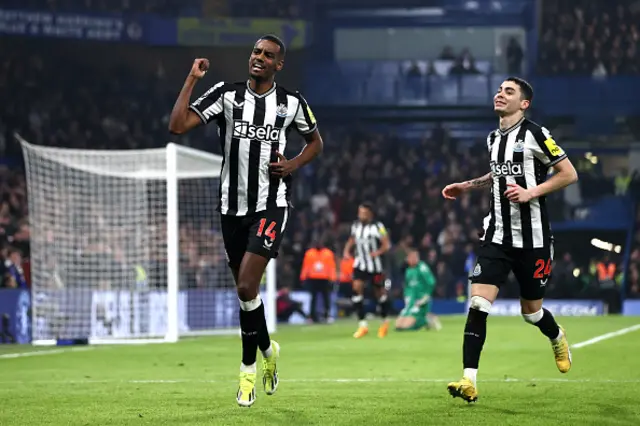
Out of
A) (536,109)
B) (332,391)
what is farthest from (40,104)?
(332,391)

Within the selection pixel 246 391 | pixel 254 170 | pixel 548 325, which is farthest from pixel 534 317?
pixel 254 170

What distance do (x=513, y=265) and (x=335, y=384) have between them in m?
2.46

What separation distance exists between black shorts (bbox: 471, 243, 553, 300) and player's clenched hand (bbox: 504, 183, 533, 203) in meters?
0.38

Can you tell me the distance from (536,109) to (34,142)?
15.6 meters

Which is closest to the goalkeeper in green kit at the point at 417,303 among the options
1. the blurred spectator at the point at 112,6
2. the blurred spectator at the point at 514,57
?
the blurred spectator at the point at 112,6

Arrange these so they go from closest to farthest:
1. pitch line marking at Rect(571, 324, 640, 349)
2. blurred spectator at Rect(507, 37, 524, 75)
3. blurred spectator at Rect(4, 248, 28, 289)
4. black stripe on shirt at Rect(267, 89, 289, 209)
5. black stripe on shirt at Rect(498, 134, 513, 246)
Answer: black stripe on shirt at Rect(267, 89, 289, 209)
black stripe on shirt at Rect(498, 134, 513, 246)
pitch line marking at Rect(571, 324, 640, 349)
blurred spectator at Rect(4, 248, 28, 289)
blurred spectator at Rect(507, 37, 524, 75)

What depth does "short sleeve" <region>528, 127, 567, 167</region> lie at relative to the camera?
7.76 meters

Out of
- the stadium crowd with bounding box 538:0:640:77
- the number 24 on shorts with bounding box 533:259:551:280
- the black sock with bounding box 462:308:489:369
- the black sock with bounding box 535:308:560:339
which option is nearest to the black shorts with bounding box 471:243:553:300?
the number 24 on shorts with bounding box 533:259:551:280

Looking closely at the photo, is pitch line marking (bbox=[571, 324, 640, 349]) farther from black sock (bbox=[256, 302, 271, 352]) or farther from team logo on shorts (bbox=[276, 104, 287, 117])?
team logo on shorts (bbox=[276, 104, 287, 117])

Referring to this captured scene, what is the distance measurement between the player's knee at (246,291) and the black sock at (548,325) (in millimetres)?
2224

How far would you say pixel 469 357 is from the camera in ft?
24.7

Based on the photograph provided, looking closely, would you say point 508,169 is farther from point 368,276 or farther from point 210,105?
point 368,276

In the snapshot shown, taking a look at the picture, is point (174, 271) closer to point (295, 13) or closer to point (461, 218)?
point (461, 218)

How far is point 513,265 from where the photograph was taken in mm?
7961
